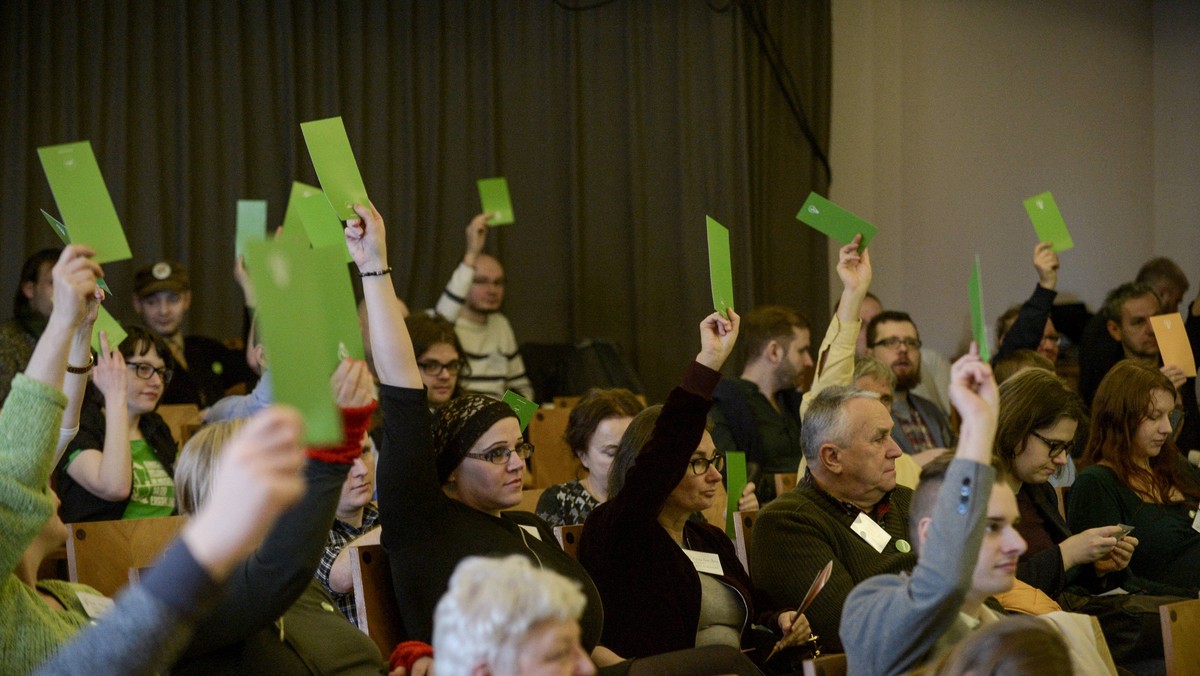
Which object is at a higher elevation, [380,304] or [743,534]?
[380,304]

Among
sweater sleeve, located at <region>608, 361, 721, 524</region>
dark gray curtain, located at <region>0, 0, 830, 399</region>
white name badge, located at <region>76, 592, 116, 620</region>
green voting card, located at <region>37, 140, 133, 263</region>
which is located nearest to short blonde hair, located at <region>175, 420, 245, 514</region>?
white name badge, located at <region>76, 592, 116, 620</region>

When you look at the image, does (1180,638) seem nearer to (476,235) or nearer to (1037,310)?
(1037,310)

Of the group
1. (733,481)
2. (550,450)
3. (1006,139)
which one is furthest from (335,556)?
(1006,139)

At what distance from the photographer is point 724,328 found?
2881mm

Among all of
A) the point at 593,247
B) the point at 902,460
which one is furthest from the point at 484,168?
the point at 902,460

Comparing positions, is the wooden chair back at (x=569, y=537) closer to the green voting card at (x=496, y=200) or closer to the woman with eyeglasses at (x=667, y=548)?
the woman with eyeglasses at (x=667, y=548)

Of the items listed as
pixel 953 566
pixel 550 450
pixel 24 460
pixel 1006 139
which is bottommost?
pixel 550 450

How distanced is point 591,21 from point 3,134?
10.4ft

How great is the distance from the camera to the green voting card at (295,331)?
1.46m

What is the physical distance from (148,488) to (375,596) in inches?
58.2

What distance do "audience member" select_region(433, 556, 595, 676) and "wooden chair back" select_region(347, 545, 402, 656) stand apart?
3.31 ft

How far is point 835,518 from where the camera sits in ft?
10.1

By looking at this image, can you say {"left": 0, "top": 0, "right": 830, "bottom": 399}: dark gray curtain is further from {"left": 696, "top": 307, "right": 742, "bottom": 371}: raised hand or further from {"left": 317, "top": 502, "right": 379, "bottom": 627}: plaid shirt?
{"left": 696, "top": 307, "right": 742, "bottom": 371}: raised hand

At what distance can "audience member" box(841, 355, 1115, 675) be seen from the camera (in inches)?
77.0
